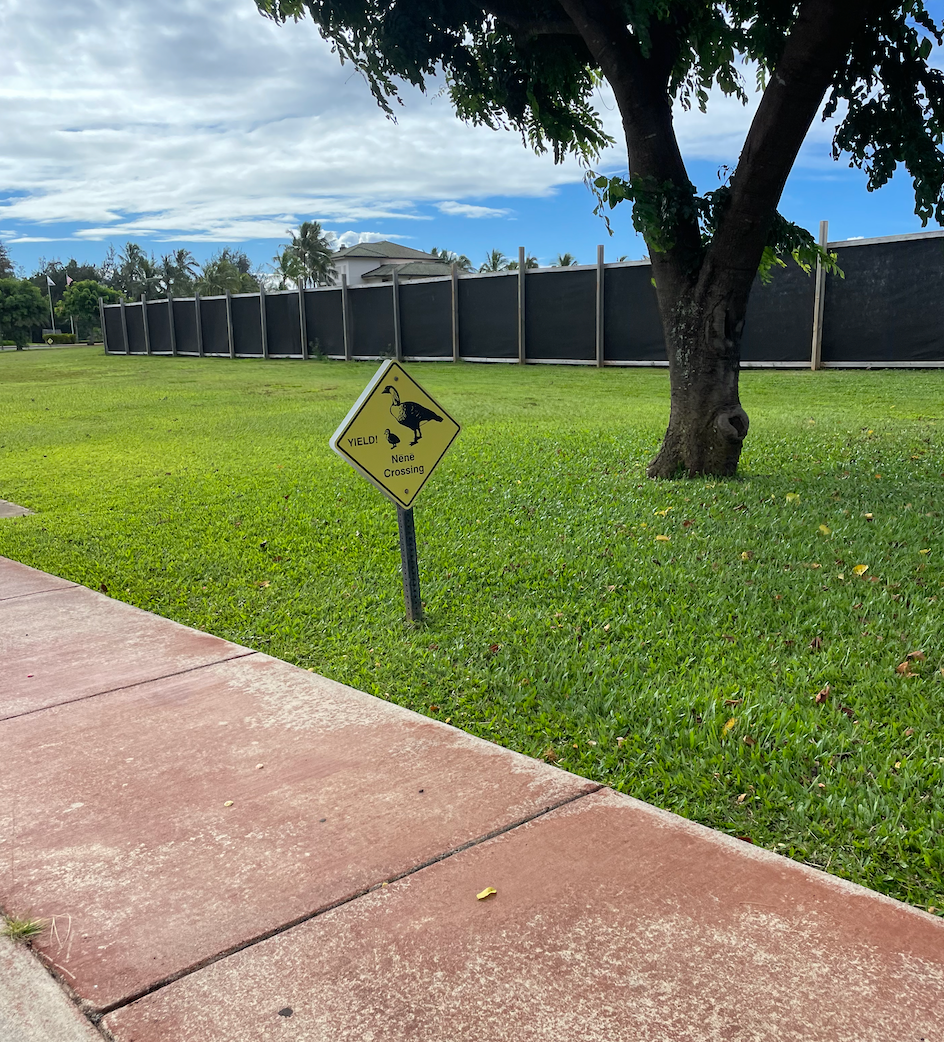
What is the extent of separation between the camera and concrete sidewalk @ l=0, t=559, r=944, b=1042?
7.16 ft

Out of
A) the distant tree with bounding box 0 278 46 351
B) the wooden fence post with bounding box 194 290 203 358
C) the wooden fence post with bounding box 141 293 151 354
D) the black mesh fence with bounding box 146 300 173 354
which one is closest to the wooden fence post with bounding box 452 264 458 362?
the wooden fence post with bounding box 194 290 203 358

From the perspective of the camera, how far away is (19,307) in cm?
5988

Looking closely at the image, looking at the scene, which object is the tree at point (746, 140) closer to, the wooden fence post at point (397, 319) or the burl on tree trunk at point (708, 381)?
the burl on tree trunk at point (708, 381)

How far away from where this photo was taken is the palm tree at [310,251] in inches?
3159

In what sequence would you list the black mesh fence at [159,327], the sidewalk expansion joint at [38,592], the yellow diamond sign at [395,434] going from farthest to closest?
the black mesh fence at [159,327] → the sidewalk expansion joint at [38,592] → the yellow diamond sign at [395,434]

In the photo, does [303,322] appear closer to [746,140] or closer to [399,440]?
[746,140]

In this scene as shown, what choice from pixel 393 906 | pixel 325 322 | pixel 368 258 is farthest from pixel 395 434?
pixel 368 258

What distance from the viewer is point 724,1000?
7.21 feet

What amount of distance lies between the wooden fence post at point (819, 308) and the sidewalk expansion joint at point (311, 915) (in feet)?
54.9

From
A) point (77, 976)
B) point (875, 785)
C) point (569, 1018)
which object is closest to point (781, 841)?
point (875, 785)

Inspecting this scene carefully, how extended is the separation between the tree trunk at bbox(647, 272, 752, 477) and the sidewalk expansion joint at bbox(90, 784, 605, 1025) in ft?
17.6

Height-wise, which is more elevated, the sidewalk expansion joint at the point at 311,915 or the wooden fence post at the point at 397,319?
the wooden fence post at the point at 397,319

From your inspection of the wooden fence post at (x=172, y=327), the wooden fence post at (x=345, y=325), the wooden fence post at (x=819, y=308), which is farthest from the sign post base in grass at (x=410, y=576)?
the wooden fence post at (x=172, y=327)

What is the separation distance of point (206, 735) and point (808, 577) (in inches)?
134
